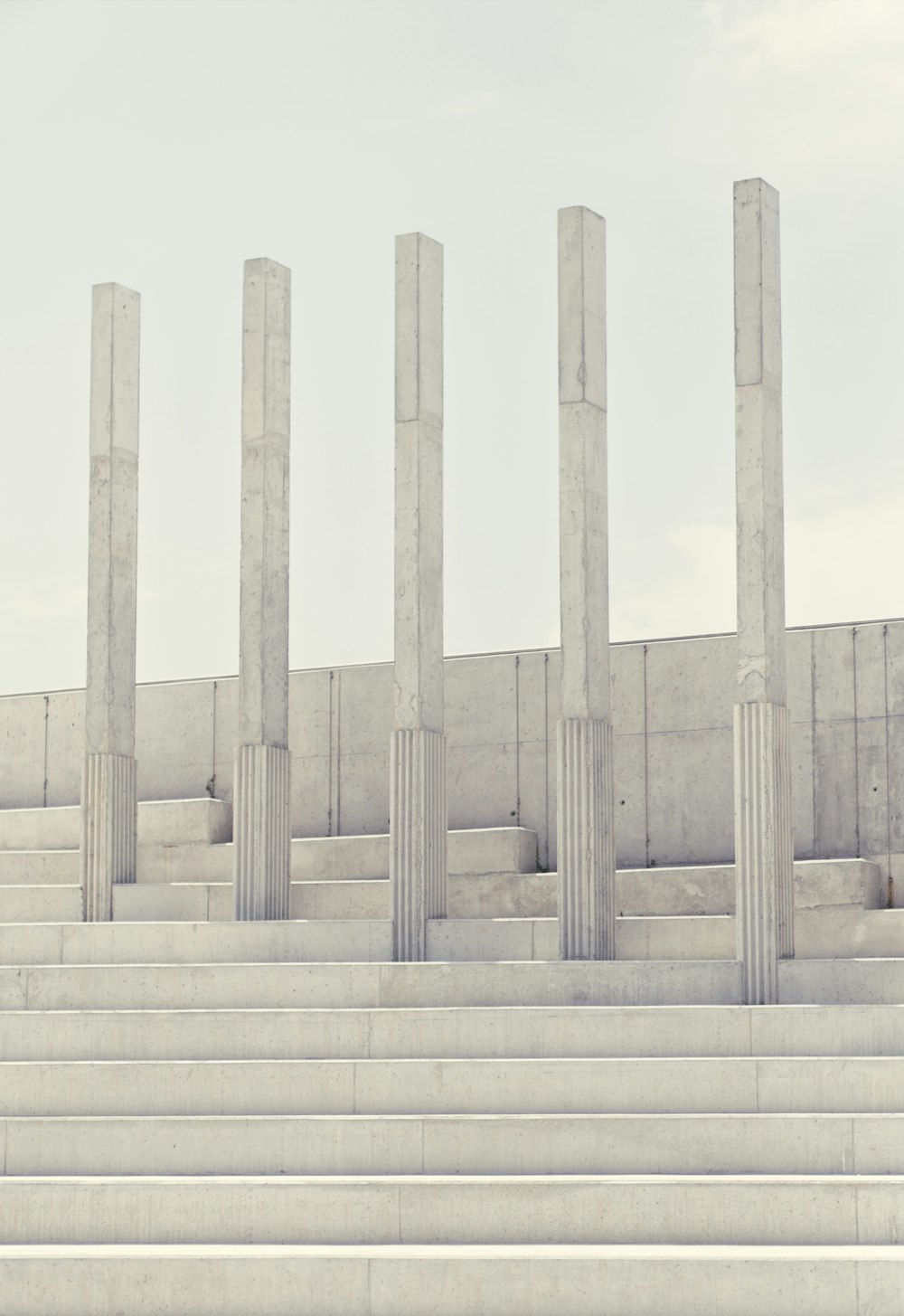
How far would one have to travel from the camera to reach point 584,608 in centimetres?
1836

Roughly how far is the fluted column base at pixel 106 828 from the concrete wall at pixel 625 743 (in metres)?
3.07

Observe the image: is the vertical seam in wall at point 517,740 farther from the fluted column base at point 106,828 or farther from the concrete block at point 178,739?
the fluted column base at point 106,828

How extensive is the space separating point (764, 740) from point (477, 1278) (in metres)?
5.65

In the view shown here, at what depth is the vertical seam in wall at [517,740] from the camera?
71.9 ft

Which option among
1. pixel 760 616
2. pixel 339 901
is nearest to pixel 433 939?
pixel 339 901

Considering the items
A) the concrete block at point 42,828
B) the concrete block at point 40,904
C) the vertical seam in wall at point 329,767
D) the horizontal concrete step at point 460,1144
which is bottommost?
the horizontal concrete step at point 460,1144

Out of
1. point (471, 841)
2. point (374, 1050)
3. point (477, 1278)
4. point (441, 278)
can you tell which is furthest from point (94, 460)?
point (477, 1278)

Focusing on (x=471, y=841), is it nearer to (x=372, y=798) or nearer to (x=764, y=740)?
(x=372, y=798)

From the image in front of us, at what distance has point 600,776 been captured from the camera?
1811 cm

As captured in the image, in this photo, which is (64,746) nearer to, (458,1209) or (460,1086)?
(460,1086)

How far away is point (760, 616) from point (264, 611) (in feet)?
17.2

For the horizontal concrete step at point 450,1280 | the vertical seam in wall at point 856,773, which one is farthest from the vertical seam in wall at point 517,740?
the horizontal concrete step at point 450,1280

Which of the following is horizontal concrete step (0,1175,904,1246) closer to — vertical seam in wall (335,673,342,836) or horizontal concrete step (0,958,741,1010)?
horizontal concrete step (0,958,741,1010)

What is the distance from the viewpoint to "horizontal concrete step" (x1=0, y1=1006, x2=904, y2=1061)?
51.8ft
